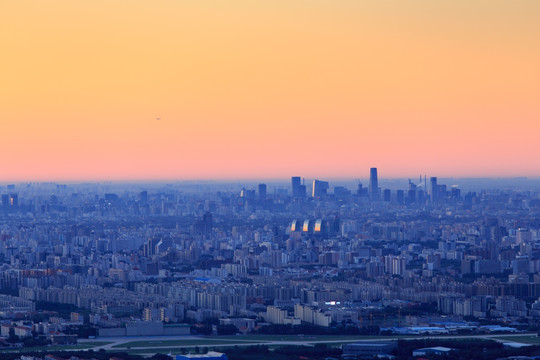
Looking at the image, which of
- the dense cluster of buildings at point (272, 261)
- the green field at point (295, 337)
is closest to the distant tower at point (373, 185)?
the dense cluster of buildings at point (272, 261)

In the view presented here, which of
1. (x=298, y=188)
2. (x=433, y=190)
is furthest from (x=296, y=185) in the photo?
(x=433, y=190)

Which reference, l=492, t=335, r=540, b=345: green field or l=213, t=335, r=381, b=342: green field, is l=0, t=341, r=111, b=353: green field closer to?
l=213, t=335, r=381, b=342: green field

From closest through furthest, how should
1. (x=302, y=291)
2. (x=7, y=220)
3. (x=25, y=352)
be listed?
(x=25, y=352) → (x=302, y=291) → (x=7, y=220)

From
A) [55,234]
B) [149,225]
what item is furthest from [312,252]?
[149,225]

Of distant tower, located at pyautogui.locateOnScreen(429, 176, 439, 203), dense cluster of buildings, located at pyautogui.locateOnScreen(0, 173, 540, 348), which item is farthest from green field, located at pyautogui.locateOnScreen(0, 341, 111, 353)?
distant tower, located at pyautogui.locateOnScreen(429, 176, 439, 203)

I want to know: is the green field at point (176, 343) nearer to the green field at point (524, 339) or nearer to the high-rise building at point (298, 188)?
the green field at point (524, 339)

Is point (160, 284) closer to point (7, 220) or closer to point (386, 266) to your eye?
point (386, 266)

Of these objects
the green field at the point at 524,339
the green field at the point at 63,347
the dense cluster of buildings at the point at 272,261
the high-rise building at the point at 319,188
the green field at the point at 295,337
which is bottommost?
the green field at the point at 63,347

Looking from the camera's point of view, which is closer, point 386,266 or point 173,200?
point 386,266
